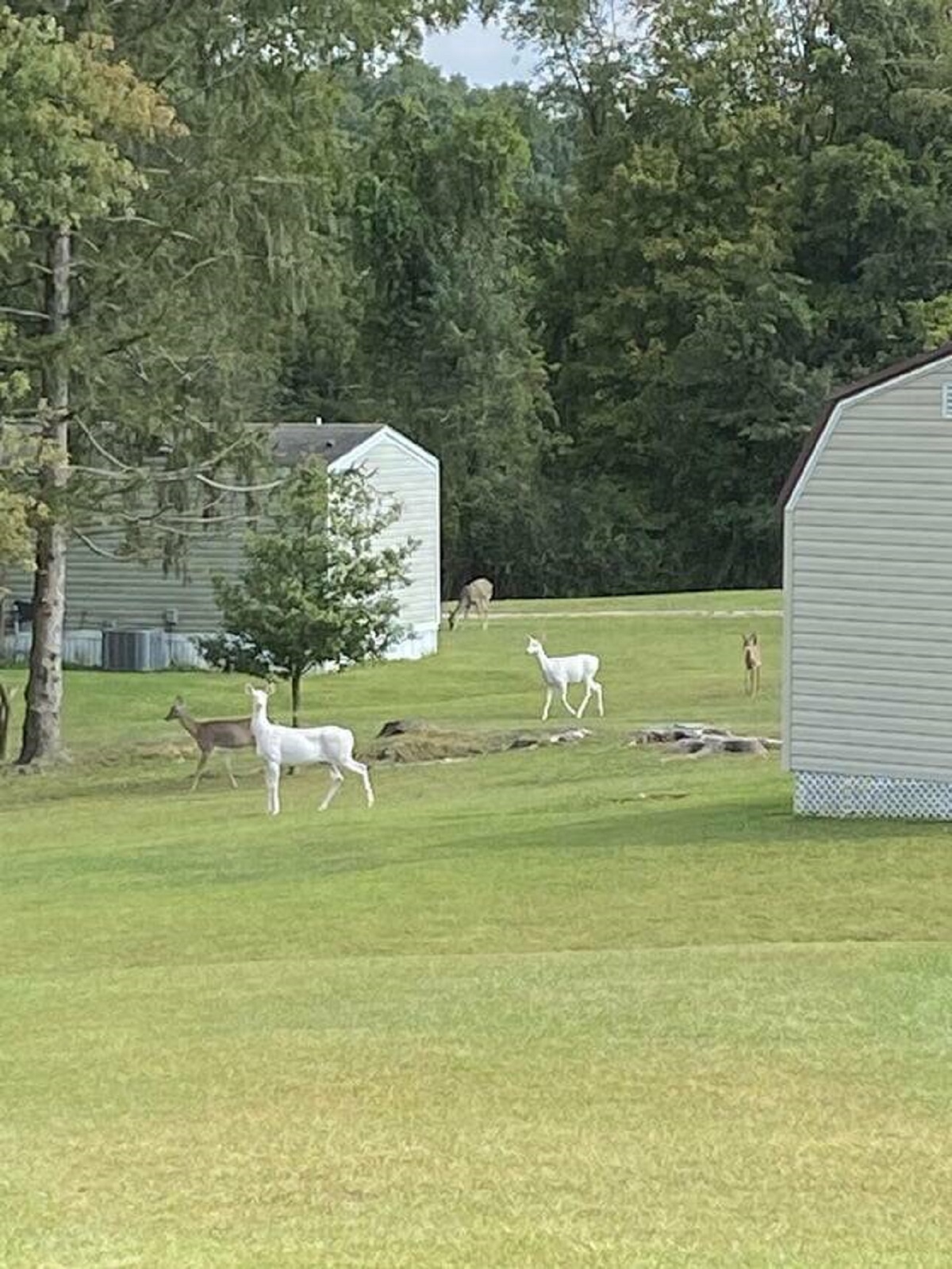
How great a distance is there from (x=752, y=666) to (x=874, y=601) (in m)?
13.4

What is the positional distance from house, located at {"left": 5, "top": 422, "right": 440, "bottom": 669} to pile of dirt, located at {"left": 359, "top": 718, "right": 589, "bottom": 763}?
13410 mm

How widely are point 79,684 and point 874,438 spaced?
75.2 feet

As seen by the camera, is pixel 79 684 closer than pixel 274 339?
No

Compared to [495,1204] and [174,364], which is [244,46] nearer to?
[174,364]

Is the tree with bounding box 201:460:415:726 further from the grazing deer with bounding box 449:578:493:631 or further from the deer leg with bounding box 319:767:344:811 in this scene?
the grazing deer with bounding box 449:578:493:631

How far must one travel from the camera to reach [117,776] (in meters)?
30.7

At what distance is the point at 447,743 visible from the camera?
29844 mm

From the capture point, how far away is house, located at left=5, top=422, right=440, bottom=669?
4528cm

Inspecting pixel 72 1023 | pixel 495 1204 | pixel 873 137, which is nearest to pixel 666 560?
pixel 873 137

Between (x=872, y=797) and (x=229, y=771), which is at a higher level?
(x=872, y=797)

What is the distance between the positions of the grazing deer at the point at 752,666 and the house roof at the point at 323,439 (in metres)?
11.7

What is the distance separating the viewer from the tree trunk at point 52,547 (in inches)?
1240

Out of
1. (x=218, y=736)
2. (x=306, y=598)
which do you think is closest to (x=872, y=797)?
(x=218, y=736)

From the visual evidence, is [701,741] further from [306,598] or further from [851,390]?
[851,390]
